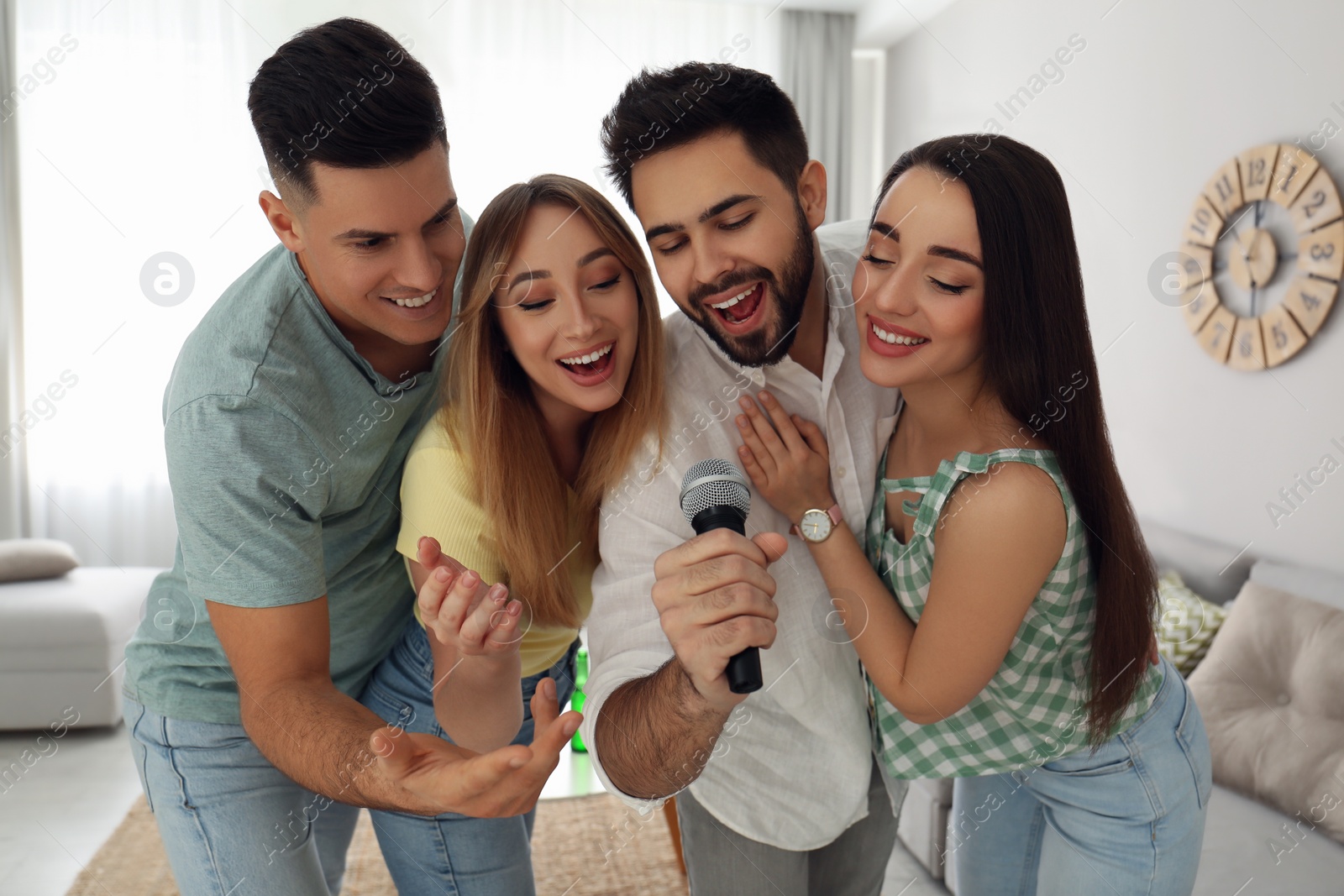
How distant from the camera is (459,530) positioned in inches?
52.8

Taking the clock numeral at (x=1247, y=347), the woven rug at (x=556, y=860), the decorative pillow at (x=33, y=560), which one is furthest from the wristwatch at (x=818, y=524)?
the decorative pillow at (x=33, y=560)

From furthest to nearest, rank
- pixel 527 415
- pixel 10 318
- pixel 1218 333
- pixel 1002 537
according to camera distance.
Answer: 1. pixel 10 318
2. pixel 1218 333
3. pixel 527 415
4. pixel 1002 537

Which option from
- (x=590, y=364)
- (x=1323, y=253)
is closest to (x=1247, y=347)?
(x=1323, y=253)

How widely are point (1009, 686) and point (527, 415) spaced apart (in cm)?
85

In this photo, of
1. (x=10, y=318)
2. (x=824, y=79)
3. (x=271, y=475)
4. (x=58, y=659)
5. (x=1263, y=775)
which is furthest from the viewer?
(x=824, y=79)

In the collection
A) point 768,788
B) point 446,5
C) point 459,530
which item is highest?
point 446,5

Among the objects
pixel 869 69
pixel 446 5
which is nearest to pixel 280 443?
pixel 446 5

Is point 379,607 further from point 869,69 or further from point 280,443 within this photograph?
point 869,69

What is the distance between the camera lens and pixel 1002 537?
116 cm

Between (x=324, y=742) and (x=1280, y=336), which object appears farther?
(x=1280, y=336)

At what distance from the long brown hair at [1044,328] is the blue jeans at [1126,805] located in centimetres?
25

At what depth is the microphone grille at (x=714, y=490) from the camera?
1058 millimetres

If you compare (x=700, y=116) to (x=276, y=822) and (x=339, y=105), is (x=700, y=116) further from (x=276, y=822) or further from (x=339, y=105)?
(x=276, y=822)

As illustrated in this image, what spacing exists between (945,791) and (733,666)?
1954 mm
